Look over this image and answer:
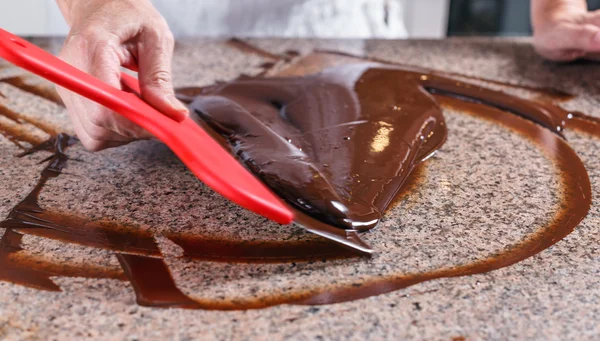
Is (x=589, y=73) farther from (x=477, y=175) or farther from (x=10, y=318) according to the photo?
(x=10, y=318)

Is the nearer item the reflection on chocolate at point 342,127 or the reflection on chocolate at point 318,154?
the reflection on chocolate at point 318,154

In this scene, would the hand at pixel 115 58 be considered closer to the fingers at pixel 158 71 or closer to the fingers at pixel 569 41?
the fingers at pixel 158 71

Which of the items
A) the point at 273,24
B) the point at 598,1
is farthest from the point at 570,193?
the point at 598,1

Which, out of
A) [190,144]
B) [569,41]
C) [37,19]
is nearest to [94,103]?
[190,144]

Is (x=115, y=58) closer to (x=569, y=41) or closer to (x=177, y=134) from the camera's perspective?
(x=177, y=134)

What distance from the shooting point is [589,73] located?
55.4 inches

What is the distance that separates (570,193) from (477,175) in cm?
14

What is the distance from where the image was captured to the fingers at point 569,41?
4.56ft

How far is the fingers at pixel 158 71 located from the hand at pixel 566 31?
965 millimetres

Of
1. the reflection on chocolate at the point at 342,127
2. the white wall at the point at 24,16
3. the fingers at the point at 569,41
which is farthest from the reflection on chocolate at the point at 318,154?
the white wall at the point at 24,16

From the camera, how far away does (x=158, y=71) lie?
3.06 ft

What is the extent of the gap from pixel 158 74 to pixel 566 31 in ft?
3.38

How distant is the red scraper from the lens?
0.72 metres

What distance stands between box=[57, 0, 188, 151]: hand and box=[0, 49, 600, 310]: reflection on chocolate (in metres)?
0.11
